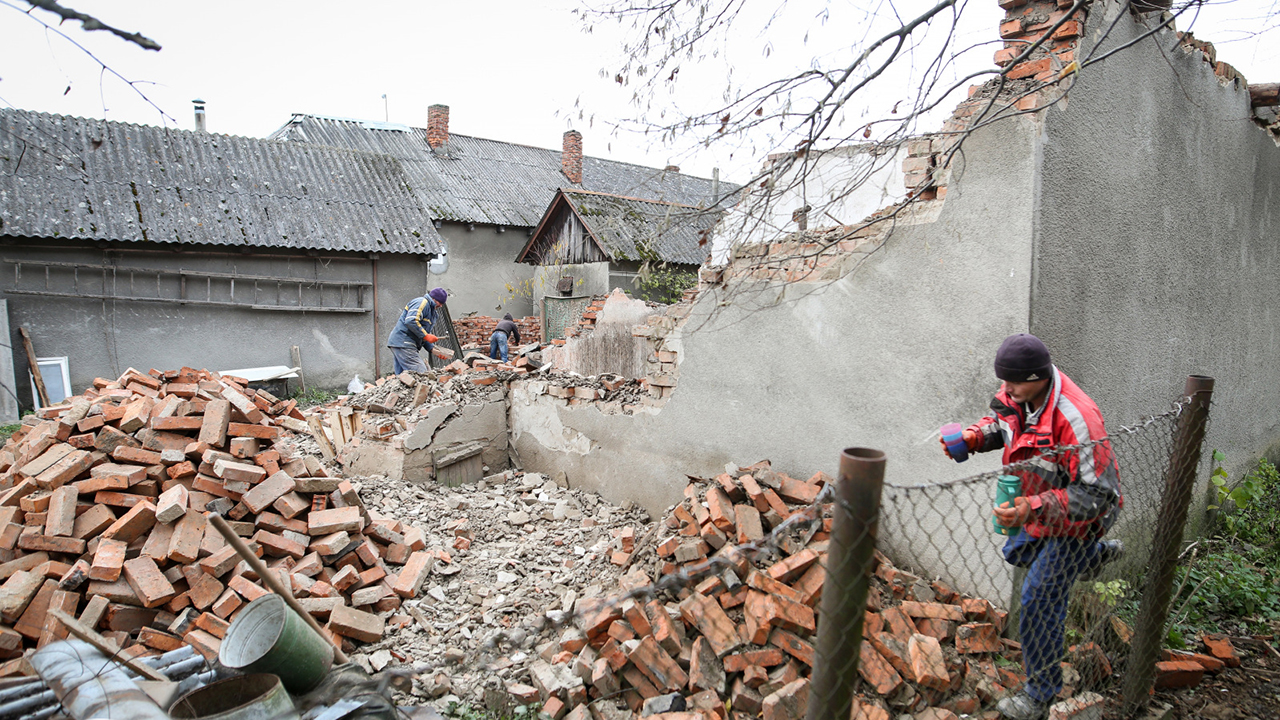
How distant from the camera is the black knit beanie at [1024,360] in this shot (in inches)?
106

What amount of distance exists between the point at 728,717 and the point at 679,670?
32 cm

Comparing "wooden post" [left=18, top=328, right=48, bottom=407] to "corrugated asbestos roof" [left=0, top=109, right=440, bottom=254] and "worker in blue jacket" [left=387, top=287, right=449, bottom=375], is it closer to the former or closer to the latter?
"corrugated asbestos roof" [left=0, top=109, right=440, bottom=254]

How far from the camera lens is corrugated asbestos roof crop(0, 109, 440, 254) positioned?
409 inches

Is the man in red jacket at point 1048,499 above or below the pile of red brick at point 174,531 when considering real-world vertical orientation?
above

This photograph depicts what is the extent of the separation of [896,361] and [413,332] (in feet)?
22.4

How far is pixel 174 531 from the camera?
4301mm

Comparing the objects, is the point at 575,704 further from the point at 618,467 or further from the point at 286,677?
the point at 618,467

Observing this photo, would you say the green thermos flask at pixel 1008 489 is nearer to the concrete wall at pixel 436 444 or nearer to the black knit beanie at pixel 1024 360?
the black knit beanie at pixel 1024 360

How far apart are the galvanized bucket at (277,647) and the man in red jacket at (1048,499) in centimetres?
315

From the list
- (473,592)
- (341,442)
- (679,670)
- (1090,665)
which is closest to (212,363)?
Result: (341,442)

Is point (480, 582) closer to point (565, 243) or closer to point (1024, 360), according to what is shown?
point (1024, 360)

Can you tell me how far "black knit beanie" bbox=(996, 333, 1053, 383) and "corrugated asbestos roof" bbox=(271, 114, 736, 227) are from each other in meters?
14.7

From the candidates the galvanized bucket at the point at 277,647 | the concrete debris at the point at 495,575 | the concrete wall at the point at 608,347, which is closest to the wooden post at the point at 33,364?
the concrete debris at the point at 495,575

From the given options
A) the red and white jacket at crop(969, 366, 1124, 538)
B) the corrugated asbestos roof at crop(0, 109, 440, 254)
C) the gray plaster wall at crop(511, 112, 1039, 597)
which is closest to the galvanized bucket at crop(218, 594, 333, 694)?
the gray plaster wall at crop(511, 112, 1039, 597)
